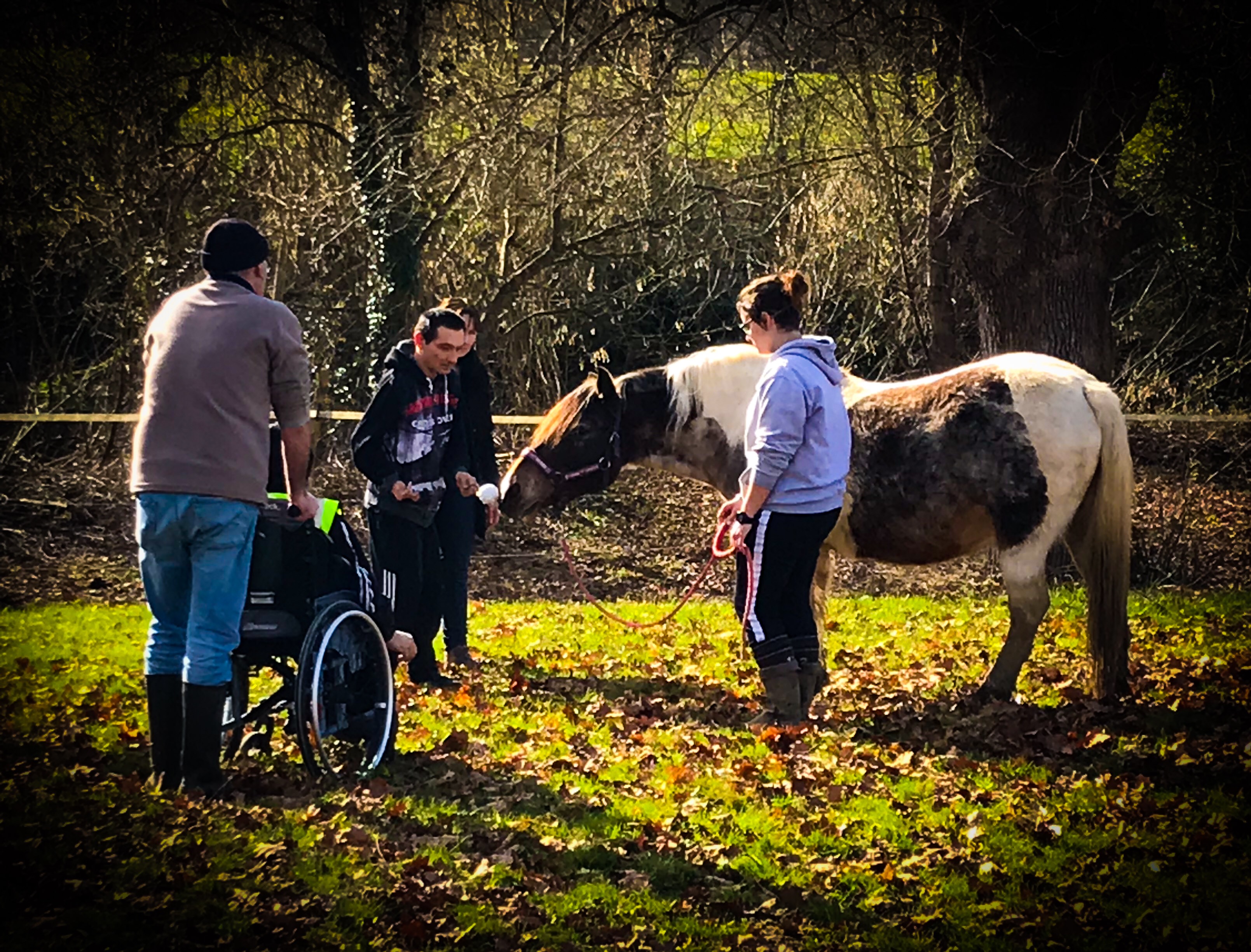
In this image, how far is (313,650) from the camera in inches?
200

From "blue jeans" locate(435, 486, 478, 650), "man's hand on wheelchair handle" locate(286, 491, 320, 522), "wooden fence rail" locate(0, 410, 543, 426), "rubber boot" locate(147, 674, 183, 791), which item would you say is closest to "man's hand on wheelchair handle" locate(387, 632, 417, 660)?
"man's hand on wheelchair handle" locate(286, 491, 320, 522)

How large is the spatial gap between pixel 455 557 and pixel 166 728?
3.01m

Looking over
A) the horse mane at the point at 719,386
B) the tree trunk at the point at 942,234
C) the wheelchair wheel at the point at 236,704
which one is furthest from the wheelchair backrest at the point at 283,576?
the tree trunk at the point at 942,234

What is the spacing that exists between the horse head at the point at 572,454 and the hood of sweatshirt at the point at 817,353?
1.70 meters

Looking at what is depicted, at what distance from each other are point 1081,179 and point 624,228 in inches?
216

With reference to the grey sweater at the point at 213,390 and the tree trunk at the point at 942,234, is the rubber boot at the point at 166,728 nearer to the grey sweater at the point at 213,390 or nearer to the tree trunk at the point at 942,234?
the grey sweater at the point at 213,390

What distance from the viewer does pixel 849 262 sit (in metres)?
14.2

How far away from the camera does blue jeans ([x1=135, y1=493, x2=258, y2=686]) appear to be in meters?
4.84

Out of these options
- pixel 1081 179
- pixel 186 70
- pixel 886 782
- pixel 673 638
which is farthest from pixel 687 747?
pixel 186 70

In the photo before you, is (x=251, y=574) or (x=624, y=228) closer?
(x=251, y=574)

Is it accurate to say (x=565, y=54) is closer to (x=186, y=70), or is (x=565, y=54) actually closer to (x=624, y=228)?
(x=624, y=228)

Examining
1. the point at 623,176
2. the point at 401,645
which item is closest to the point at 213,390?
the point at 401,645

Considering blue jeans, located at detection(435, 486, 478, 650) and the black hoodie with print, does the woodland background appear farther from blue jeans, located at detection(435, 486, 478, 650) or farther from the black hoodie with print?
the black hoodie with print

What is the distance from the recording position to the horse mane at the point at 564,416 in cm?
786
